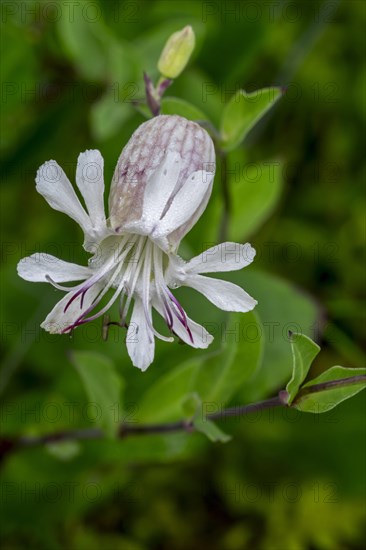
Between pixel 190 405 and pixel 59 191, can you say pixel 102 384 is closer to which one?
pixel 190 405

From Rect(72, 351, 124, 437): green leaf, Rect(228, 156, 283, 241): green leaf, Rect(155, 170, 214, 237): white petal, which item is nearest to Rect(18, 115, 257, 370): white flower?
Rect(155, 170, 214, 237): white petal

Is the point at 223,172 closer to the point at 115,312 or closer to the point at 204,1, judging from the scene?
the point at 115,312

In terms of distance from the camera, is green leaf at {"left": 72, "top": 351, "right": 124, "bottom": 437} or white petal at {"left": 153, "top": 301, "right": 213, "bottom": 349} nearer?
white petal at {"left": 153, "top": 301, "right": 213, "bottom": 349}

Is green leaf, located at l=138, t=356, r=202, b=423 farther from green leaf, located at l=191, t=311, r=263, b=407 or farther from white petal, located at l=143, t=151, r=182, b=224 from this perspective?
white petal, located at l=143, t=151, r=182, b=224

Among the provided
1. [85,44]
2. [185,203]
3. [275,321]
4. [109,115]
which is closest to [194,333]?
[185,203]

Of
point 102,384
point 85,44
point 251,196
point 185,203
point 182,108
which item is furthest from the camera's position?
point 85,44

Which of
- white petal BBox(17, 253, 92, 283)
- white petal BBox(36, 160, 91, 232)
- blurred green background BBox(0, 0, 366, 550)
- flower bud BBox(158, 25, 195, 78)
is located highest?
flower bud BBox(158, 25, 195, 78)

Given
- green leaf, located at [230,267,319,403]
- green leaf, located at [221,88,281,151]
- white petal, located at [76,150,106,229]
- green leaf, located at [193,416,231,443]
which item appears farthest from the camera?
green leaf, located at [230,267,319,403]
